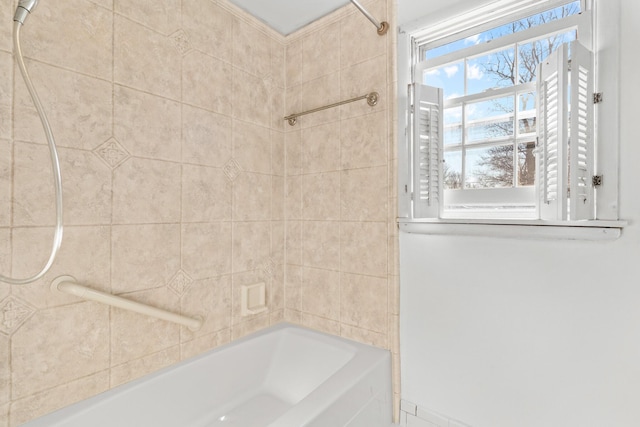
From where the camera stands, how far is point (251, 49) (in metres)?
1.82

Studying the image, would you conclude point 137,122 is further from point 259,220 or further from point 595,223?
point 595,223

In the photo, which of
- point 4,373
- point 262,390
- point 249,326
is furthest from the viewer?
point 249,326

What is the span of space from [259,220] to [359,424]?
3.70 ft

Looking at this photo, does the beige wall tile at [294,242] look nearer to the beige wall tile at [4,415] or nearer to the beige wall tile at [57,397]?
the beige wall tile at [57,397]

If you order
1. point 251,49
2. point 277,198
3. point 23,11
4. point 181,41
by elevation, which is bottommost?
point 277,198

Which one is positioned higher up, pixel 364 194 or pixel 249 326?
pixel 364 194

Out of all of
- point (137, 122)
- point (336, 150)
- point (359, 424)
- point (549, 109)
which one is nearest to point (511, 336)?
point (359, 424)

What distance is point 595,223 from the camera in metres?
1.09

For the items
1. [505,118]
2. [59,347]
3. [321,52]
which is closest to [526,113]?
[505,118]

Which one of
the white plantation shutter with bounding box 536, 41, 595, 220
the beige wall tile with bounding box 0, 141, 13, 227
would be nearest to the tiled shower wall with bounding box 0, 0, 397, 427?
the beige wall tile with bounding box 0, 141, 13, 227

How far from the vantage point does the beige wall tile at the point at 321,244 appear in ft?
5.89

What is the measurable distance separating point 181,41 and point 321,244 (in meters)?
1.25

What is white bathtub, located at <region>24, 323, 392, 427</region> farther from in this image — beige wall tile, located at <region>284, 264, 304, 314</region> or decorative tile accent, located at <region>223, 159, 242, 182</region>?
decorative tile accent, located at <region>223, 159, 242, 182</region>

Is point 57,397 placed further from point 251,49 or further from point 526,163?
point 526,163
